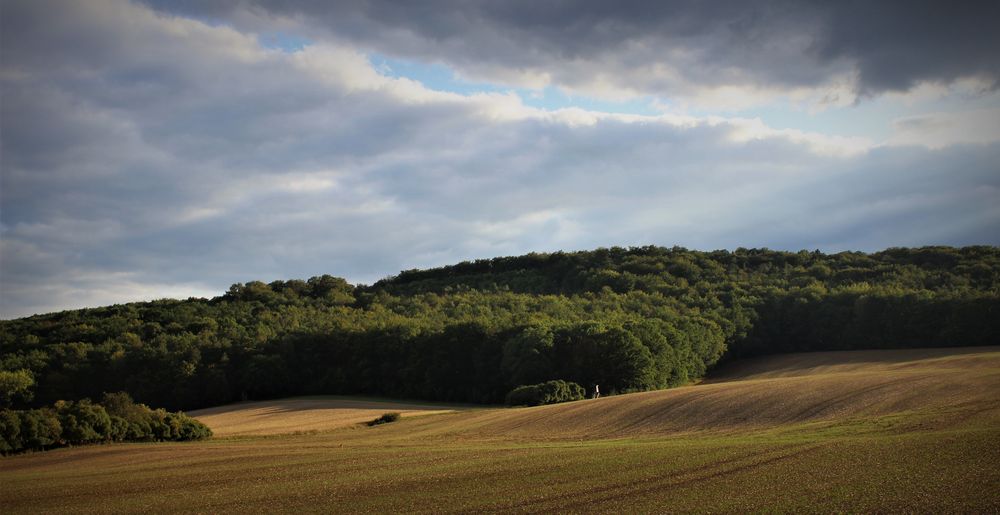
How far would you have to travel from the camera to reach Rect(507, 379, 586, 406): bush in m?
73.4

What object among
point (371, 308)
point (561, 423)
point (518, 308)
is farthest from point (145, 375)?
point (561, 423)

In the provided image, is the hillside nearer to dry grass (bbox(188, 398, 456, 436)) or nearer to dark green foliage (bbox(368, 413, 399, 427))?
dry grass (bbox(188, 398, 456, 436))

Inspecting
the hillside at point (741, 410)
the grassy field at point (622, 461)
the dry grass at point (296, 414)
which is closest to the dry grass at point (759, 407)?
the hillside at point (741, 410)

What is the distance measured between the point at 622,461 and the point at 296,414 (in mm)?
52495

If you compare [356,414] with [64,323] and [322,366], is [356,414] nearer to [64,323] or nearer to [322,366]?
[322,366]

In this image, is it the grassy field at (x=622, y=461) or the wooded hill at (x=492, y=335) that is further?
the wooded hill at (x=492, y=335)

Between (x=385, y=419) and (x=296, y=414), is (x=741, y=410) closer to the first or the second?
(x=385, y=419)

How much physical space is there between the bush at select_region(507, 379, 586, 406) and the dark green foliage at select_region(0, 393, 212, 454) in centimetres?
2805

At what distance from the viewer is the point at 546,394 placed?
241ft

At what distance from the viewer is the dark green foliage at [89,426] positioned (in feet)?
159

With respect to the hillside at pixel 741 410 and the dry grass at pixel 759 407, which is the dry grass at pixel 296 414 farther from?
the dry grass at pixel 759 407

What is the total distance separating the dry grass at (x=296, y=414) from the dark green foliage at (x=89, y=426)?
521 centimetres

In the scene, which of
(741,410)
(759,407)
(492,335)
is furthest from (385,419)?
(759,407)

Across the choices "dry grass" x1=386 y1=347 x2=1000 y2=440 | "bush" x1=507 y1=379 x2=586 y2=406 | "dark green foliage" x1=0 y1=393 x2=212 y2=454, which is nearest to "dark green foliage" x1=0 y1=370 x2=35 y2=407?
"dark green foliage" x1=0 y1=393 x2=212 y2=454
